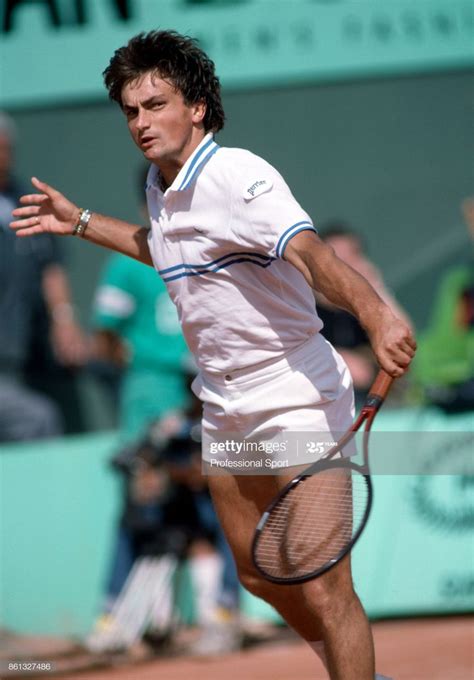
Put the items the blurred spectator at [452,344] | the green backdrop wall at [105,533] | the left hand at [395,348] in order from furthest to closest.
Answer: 1. the blurred spectator at [452,344]
2. the green backdrop wall at [105,533]
3. the left hand at [395,348]

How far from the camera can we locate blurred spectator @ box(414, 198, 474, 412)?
826 cm

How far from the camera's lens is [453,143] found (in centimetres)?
940

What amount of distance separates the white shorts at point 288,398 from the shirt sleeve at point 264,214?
0.44m

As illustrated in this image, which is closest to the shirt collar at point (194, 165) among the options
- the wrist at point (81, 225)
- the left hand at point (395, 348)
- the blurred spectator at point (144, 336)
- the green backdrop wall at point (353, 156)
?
the wrist at point (81, 225)

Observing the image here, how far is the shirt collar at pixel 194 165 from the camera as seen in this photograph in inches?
167

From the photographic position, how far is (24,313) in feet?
28.1

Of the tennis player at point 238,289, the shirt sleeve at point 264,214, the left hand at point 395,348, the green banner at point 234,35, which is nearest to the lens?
the left hand at point 395,348

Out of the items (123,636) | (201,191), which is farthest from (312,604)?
(123,636)

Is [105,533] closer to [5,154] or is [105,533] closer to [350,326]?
[350,326]

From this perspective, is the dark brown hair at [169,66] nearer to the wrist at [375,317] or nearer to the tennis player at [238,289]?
the tennis player at [238,289]

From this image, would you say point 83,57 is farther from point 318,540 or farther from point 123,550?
point 318,540

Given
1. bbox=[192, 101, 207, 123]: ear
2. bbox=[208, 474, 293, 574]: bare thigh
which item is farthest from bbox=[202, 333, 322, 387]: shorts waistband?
bbox=[192, 101, 207, 123]: ear

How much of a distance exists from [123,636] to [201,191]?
4.12 m

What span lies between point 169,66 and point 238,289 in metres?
0.75
